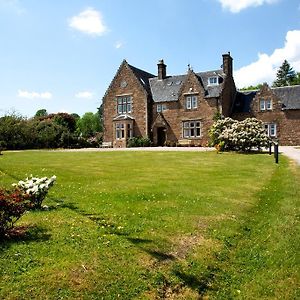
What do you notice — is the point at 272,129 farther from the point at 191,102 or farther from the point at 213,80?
the point at 191,102

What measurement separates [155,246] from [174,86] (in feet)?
151

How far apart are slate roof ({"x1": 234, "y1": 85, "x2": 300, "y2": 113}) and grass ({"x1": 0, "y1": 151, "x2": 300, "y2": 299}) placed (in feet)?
118

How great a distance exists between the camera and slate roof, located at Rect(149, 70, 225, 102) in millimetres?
48188

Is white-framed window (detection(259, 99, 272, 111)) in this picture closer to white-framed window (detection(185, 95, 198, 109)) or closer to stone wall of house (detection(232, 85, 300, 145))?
stone wall of house (detection(232, 85, 300, 145))

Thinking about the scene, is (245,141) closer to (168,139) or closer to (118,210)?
(168,139)

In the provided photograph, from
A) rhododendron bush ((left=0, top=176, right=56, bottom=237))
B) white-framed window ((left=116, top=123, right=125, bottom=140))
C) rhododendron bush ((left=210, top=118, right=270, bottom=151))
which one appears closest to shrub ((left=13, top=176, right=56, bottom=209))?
rhododendron bush ((left=0, top=176, right=56, bottom=237))

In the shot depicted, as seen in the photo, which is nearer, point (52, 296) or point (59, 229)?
point (52, 296)

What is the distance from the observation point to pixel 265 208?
11.2 m

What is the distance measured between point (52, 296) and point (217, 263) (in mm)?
3203

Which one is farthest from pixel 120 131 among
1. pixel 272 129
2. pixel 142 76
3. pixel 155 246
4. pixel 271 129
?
pixel 155 246

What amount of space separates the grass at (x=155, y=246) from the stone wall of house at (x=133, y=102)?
3878 centimetres

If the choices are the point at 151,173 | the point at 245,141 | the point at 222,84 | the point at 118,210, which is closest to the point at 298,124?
the point at 222,84

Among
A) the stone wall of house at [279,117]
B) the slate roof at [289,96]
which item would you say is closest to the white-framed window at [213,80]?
the stone wall of house at [279,117]

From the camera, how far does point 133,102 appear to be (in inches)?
2067
